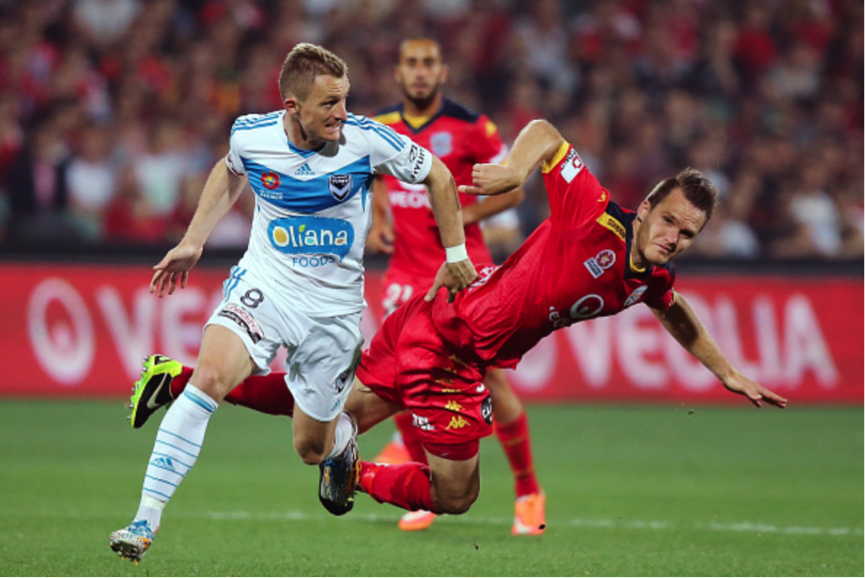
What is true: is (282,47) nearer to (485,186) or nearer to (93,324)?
(93,324)

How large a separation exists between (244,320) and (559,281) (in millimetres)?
1384

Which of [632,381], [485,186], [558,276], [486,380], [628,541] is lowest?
[632,381]

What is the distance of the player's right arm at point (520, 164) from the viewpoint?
4.92m

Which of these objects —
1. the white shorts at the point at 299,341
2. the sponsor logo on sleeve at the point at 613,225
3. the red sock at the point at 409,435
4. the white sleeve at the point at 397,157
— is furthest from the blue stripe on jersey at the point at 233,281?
the red sock at the point at 409,435

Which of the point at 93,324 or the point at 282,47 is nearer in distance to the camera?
the point at 93,324

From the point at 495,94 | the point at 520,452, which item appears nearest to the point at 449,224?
the point at 520,452

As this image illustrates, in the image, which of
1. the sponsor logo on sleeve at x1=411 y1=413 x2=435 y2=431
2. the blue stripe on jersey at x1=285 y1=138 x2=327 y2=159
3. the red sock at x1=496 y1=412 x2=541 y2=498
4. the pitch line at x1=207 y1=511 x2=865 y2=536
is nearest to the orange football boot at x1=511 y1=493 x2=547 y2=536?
the red sock at x1=496 y1=412 x2=541 y2=498

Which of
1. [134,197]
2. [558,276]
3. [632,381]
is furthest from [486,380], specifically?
[134,197]

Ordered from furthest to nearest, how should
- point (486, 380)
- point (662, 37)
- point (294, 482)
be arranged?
point (662, 37)
point (294, 482)
point (486, 380)

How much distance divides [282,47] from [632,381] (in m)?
5.98

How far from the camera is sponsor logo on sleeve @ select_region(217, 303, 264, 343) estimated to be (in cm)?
517

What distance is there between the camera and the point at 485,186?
16.1 feet

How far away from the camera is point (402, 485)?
5773mm

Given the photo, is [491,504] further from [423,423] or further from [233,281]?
[233,281]
